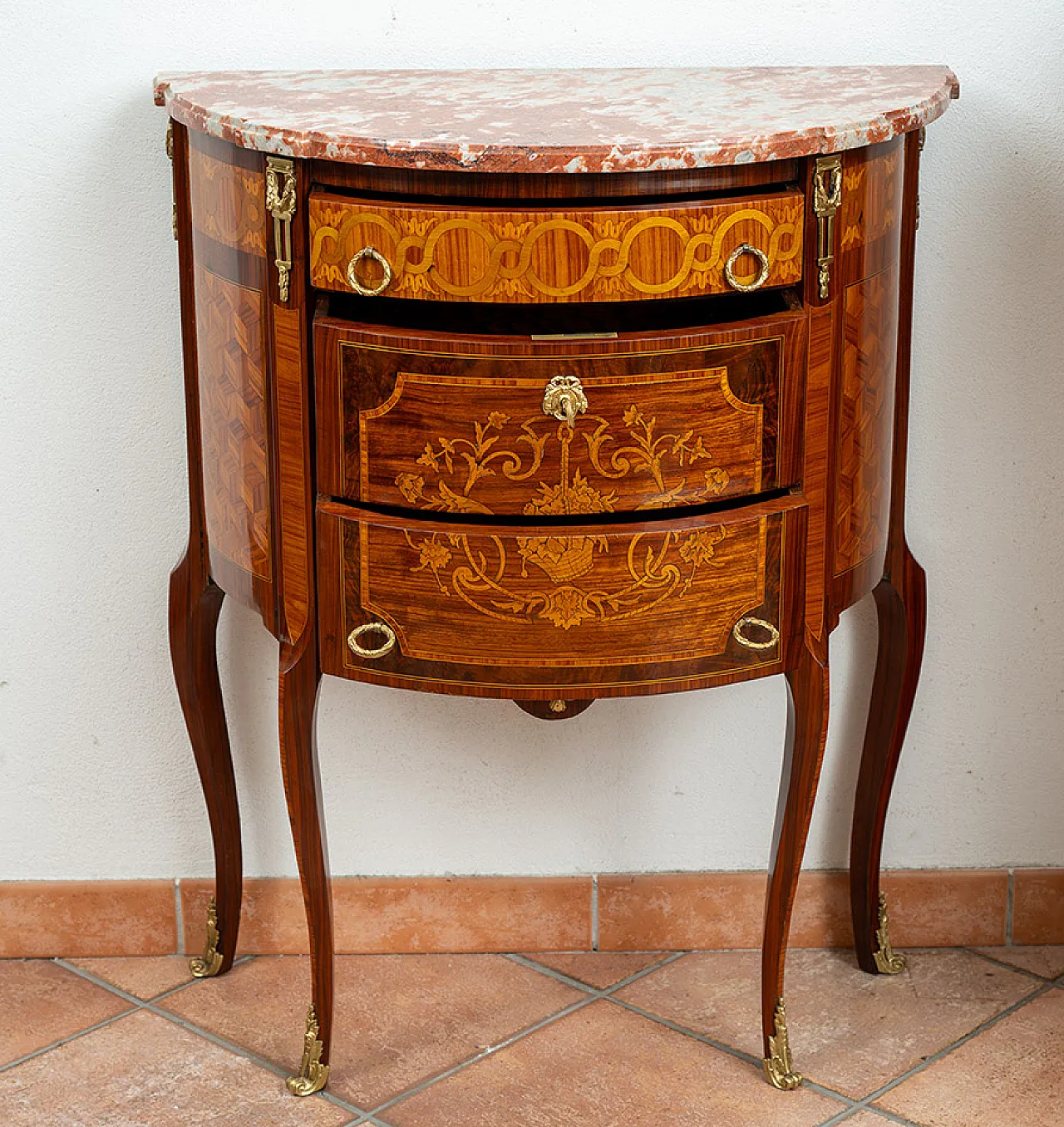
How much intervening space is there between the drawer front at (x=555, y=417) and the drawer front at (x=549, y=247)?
0.04 metres

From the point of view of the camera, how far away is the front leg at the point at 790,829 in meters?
1.55

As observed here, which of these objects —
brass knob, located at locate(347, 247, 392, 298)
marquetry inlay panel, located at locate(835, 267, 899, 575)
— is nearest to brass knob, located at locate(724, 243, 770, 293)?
marquetry inlay panel, located at locate(835, 267, 899, 575)

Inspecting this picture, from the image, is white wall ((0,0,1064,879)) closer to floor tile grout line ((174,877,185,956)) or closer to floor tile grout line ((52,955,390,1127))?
floor tile grout line ((174,877,185,956))

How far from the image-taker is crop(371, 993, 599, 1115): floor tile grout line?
5.59ft

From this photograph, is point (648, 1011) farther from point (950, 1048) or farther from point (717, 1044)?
point (950, 1048)

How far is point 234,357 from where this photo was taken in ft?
5.01

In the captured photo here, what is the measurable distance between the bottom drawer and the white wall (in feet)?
1.45

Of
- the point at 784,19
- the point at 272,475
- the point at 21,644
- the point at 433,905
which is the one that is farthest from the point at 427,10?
the point at 433,905

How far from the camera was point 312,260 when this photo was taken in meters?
1.41

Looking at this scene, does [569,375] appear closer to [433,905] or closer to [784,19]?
[784,19]

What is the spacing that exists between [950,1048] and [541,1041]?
43cm

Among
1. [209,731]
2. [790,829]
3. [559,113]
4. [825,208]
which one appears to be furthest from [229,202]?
[790,829]

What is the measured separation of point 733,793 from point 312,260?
34.7 inches

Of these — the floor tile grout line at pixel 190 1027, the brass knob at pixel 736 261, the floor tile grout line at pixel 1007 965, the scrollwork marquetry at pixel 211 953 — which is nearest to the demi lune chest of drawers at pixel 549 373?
the brass knob at pixel 736 261
